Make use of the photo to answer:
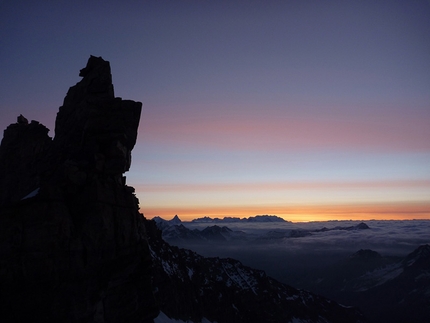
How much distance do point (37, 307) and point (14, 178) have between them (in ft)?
80.2

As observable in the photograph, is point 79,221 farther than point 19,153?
No

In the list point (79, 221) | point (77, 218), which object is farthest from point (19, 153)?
point (79, 221)

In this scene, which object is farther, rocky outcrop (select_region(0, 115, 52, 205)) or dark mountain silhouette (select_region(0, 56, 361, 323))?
rocky outcrop (select_region(0, 115, 52, 205))

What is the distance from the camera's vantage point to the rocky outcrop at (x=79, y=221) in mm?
35594

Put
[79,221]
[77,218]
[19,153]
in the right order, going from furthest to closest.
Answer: [19,153] → [77,218] → [79,221]

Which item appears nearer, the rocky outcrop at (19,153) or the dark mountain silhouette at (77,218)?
the dark mountain silhouette at (77,218)

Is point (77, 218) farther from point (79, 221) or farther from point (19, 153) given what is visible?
point (19, 153)

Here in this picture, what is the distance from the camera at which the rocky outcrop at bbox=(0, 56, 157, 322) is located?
117 ft

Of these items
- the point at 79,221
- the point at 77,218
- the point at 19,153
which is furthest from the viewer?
the point at 19,153

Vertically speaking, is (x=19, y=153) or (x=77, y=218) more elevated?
(x=19, y=153)

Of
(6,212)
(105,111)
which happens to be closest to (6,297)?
(6,212)

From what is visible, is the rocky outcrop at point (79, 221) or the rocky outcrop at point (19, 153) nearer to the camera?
the rocky outcrop at point (79, 221)

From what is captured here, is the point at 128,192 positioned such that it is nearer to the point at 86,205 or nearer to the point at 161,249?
the point at 86,205

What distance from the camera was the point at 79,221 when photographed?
39438mm
